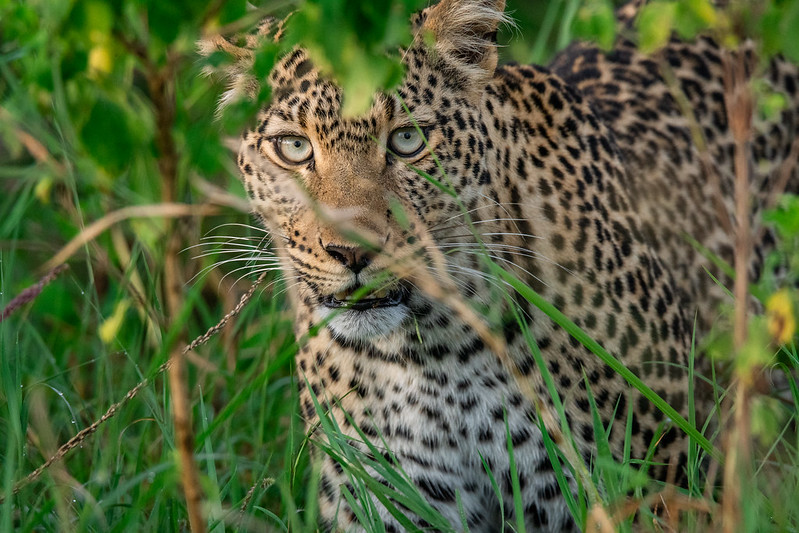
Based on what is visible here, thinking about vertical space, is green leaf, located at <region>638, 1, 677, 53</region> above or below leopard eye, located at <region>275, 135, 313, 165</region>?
above

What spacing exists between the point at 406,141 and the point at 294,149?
1.27ft

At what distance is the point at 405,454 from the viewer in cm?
370

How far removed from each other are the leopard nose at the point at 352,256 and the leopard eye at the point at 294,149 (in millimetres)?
513

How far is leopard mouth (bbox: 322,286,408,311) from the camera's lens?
332 cm

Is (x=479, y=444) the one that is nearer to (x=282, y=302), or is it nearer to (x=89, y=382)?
(x=282, y=302)

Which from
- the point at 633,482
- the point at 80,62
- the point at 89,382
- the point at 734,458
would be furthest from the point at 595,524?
the point at 89,382

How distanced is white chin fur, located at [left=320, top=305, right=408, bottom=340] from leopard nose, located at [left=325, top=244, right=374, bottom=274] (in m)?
0.24

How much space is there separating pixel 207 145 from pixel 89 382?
8.59ft

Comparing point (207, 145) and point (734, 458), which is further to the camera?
point (207, 145)

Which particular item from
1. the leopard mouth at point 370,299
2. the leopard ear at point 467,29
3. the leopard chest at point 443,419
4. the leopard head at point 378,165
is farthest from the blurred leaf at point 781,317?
the leopard ear at point 467,29

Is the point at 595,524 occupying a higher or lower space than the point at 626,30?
lower

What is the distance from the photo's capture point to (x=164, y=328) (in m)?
3.38

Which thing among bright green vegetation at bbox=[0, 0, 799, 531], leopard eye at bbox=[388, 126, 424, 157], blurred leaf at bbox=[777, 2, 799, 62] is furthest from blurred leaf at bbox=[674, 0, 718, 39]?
leopard eye at bbox=[388, 126, 424, 157]

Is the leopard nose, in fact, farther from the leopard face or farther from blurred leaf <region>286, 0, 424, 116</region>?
blurred leaf <region>286, 0, 424, 116</region>
